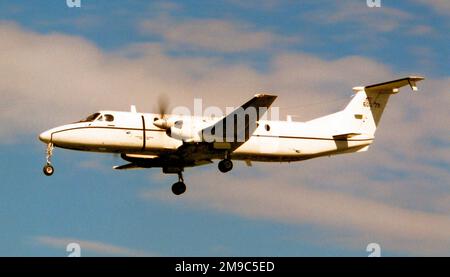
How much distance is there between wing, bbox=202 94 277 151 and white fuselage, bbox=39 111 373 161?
1.56 ft

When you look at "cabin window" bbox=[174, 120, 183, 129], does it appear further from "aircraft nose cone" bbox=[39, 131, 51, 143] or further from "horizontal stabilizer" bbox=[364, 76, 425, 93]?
"horizontal stabilizer" bbox=[364, 76, 425, 93]

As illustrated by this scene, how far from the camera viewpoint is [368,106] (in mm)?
43375

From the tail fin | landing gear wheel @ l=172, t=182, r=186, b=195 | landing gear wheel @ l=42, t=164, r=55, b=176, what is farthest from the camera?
the tail fin

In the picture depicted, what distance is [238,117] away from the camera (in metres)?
38.0

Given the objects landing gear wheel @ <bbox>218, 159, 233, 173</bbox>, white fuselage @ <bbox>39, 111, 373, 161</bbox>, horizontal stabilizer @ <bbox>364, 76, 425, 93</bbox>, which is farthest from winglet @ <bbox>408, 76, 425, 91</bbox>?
landing gear wheel @ <bbox>218, 159, 233, 173</bbox>

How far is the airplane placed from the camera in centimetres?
3759

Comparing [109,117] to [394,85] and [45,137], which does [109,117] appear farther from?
[394,85]

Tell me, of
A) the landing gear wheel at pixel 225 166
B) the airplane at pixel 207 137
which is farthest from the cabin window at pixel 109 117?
the landing gear wheel at pixel 225 166

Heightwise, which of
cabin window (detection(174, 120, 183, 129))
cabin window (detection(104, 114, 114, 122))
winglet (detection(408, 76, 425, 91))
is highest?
winglet (detection(408, 76, 425, 91))
